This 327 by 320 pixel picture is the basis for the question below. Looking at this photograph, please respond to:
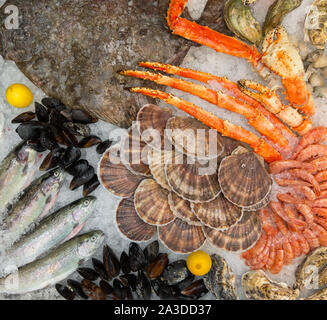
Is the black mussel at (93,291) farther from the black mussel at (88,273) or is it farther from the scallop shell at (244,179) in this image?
the scallop shell at (244,179)

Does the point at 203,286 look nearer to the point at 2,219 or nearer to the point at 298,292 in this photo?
the point at 298,292

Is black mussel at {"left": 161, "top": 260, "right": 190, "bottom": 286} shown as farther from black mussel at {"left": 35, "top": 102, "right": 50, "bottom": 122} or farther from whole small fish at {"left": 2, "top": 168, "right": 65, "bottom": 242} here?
black mussel at {"left": 35, "top": 102, "right": 50, "bottom": 122}

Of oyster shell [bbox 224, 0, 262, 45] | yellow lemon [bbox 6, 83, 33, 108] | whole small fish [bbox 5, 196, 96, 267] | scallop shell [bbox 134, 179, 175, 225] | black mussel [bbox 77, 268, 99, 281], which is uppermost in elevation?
oyster shell [bbox 224, 0, 262, 45]

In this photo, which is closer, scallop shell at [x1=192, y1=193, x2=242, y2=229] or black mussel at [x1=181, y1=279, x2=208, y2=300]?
scallop shell at [x1=192, y1=193, x2=242, y2=229]

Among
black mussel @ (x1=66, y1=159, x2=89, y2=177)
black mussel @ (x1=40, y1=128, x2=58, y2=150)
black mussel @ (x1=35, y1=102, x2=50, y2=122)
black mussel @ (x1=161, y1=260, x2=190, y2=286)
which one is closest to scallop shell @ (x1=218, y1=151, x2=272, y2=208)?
black mussel @ (x1=161, y1=260, x2=190, y2=286)

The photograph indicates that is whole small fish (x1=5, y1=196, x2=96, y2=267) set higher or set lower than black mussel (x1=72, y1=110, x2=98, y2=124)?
lower

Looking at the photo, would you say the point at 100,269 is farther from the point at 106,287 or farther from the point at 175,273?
the point at 175,273

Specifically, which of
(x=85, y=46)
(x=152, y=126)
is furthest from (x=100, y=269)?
(x=85, y=46)

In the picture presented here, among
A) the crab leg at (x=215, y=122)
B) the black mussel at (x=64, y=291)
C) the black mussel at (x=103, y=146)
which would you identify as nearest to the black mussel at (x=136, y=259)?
the black mussel at (x=64, y=291)
